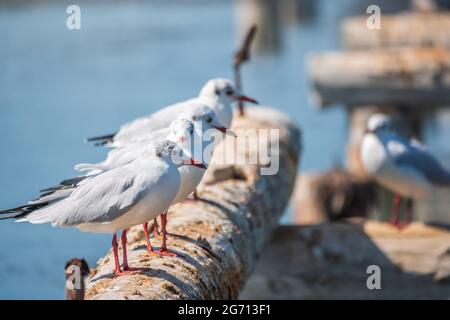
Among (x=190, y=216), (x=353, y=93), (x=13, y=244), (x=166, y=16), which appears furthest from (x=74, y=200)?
(x=166, y=16)

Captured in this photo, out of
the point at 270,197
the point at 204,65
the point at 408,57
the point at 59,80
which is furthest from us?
the point at 204,65

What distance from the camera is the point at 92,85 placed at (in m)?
19.0

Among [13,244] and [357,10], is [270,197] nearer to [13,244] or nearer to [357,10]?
[13,244]

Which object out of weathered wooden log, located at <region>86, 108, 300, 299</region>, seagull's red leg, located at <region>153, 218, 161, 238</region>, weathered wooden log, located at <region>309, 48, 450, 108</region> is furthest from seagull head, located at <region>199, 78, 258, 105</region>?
weathered wooden log, located at <region>309, 48, 450, 108</region>

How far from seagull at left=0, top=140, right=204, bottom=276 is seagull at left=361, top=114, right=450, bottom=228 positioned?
3.22 m

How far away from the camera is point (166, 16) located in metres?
28.8

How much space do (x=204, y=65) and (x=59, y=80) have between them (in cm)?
312

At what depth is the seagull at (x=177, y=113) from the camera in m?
6.12

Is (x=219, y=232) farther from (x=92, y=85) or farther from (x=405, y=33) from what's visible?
(x=92, y=85)

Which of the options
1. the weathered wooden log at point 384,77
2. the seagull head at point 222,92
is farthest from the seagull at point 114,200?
the weathered wooden log at point 384,77

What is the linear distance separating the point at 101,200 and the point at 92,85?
14.6 m

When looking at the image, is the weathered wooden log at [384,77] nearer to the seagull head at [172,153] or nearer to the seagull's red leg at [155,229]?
the seagull's red leg at [155,229]

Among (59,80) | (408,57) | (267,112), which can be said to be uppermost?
(59,80)

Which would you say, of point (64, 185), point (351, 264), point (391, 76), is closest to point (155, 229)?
point (64, 185)
